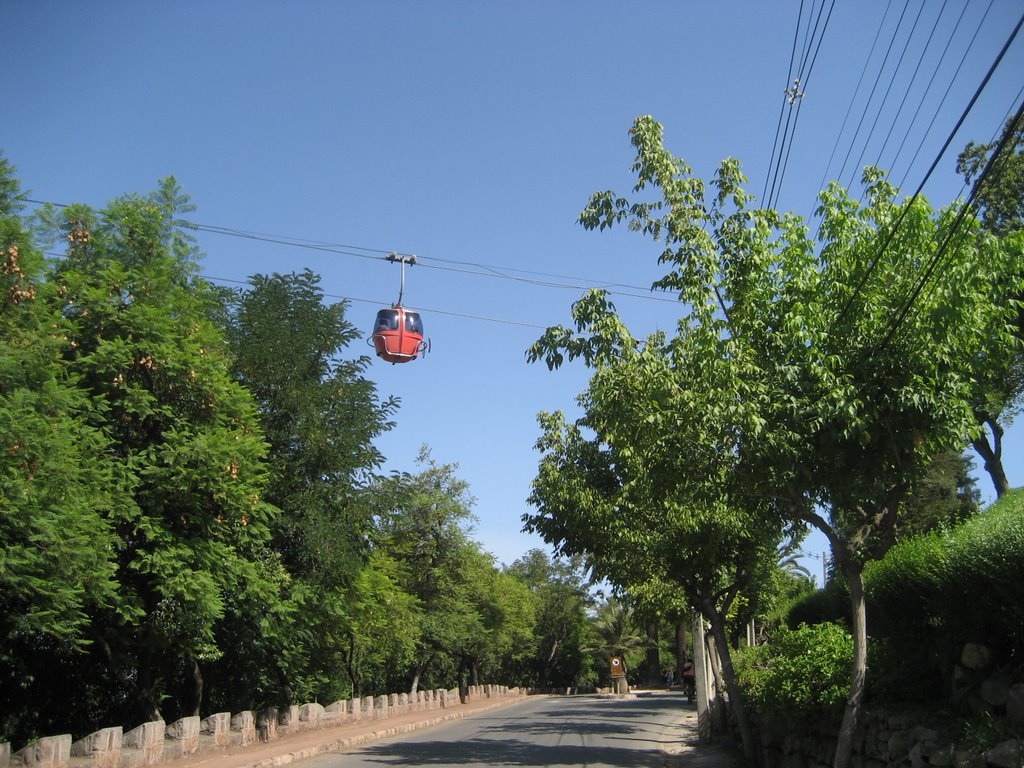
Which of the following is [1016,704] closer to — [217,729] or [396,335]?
[396,335]

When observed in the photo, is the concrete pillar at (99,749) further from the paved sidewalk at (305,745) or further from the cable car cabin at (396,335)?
the cable car cabin at (396,335)

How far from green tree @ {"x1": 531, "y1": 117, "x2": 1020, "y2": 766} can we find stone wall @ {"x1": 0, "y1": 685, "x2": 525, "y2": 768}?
958cm

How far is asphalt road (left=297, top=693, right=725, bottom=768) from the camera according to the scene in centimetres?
1695

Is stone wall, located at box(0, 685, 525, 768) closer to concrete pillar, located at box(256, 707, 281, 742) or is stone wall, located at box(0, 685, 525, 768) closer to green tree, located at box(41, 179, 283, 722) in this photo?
concrete pillar, located at box(256, 707, 281, 742)

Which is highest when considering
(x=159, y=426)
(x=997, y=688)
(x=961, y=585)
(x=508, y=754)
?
(x=159, y=426)

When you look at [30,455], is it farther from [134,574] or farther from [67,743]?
[134,574]

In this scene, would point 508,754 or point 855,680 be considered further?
point 508,754

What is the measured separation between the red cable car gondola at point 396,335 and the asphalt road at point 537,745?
26.5 ft

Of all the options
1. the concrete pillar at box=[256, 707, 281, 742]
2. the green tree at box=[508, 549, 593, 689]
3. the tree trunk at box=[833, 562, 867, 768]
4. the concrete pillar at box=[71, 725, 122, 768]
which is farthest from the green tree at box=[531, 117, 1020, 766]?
the green tree at box=[508, 549, 593, 689]

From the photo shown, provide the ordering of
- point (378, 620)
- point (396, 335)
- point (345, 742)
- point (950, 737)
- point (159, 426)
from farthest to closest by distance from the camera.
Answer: point (378, 620)
point (345, 742)
point (159, 426)
point (396, 335)
point (950, 737)

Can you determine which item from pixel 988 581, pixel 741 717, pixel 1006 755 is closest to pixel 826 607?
pixel 741 717

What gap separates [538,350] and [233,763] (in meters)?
9.96

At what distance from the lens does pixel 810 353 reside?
10414 millimetres

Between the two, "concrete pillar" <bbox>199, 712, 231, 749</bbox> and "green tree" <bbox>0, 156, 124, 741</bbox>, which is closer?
"green tree" <bbox>0, 156, 124, 741</bbox>
